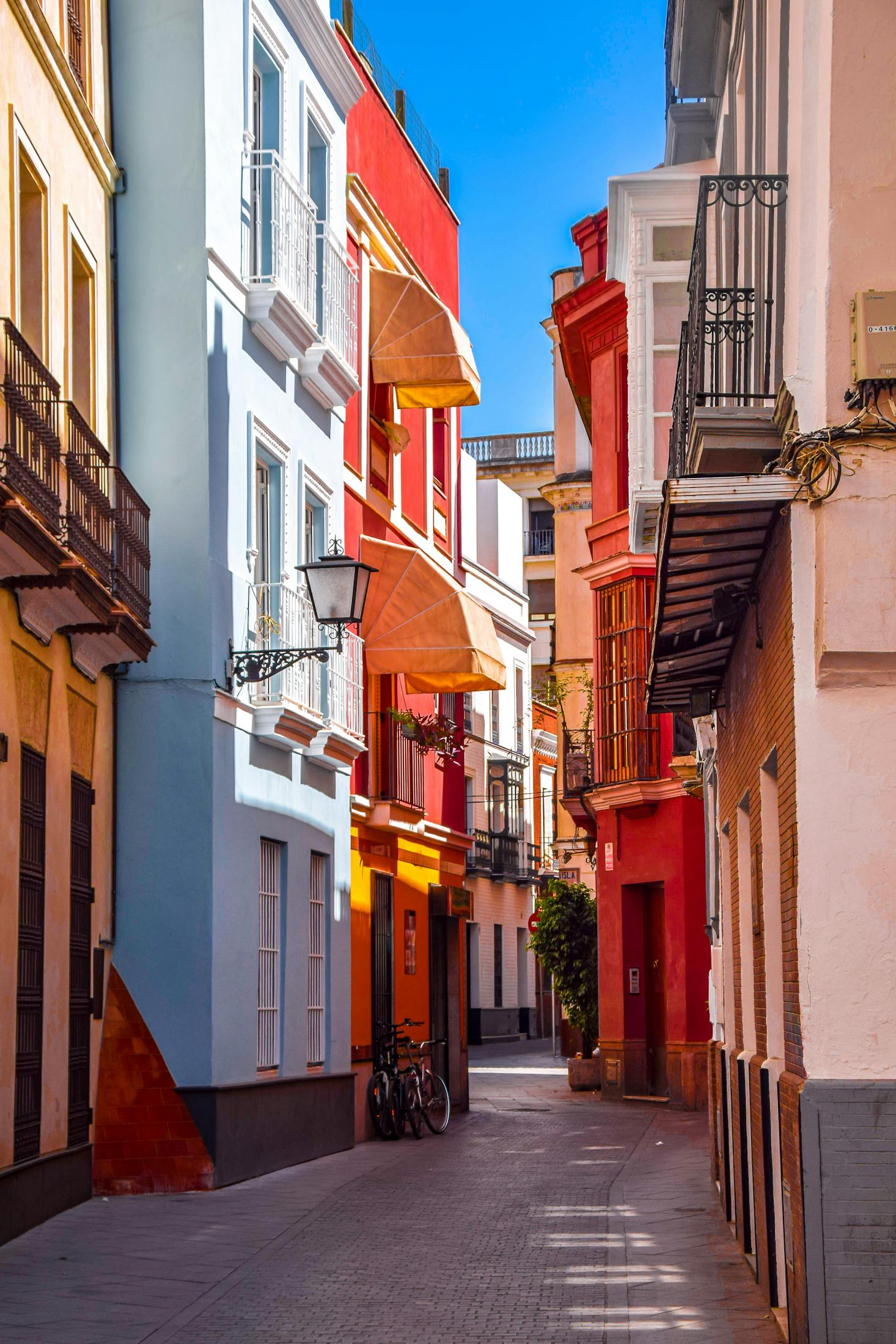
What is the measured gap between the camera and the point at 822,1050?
24.2 ft

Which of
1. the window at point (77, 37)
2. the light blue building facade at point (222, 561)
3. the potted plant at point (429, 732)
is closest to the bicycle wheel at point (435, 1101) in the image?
the light blue building facade at point (222, 561)

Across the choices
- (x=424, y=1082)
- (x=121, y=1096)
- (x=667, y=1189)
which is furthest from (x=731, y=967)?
(x=424, y=1082)

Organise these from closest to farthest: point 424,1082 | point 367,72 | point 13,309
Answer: point 13,309, point 424,1082, point 367,72

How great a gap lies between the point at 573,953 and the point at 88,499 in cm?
1817

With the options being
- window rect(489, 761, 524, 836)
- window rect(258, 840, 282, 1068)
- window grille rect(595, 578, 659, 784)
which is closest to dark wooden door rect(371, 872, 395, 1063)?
window rect(258, 840, 282, 1068)

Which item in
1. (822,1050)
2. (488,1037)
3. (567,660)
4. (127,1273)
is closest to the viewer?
(822,1050)

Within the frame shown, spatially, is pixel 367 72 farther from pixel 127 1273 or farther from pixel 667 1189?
pixel 127 1273

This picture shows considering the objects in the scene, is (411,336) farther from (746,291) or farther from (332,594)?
(746,291)

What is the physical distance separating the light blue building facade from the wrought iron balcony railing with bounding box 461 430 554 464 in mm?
36791

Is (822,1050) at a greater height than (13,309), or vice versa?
(13,309)

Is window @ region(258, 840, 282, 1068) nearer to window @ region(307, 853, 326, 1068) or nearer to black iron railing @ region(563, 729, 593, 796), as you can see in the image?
window @ region(307, 853, 326, 1068)

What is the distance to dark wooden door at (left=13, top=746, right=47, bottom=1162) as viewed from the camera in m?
11.8

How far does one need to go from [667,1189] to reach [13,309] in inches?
336

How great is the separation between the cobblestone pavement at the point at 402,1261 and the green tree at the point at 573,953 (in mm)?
11528
